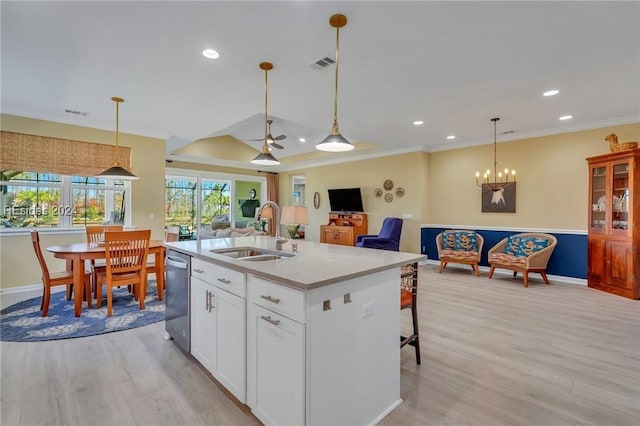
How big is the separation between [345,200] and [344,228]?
0.79 meters

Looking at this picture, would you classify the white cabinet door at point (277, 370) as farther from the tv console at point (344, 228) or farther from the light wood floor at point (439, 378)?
the tv console at point (344, 228)

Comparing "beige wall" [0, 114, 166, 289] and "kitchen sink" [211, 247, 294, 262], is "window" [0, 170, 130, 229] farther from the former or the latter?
"kitchen sink" [211, 247, 294, 262]

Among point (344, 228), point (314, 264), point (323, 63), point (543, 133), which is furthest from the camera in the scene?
point (344, 228)

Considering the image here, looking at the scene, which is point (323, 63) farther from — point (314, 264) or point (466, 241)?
point (466, 241)

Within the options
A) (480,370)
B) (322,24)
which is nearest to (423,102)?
(322,24)

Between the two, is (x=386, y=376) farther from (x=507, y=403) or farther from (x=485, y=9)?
(x=485, y=9)

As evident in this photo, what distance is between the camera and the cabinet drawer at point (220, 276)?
1956 mm

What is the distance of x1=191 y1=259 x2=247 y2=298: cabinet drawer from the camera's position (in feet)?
6.42

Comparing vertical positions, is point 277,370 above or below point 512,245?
below

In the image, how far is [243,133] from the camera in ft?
27.2

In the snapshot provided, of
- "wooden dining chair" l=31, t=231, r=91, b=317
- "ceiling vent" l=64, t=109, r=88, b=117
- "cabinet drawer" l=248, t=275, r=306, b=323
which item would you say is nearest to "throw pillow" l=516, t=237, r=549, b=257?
"cabinet drawer" l=248, t=275, r=306, b=323

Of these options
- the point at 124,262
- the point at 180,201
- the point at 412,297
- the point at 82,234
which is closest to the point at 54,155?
the point at 82,234

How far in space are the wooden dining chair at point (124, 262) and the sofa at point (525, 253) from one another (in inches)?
223

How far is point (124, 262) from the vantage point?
11.9ft
